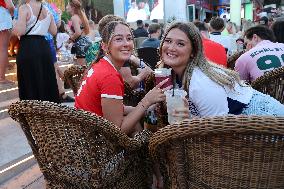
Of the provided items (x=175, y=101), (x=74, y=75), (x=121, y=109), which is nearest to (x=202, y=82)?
(x=175, y=101)

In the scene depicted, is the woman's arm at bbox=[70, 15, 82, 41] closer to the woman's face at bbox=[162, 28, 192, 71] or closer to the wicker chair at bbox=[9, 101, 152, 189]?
the woman's face at bbox=[162, 28, 192, 71]

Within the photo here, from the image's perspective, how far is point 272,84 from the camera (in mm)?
2744

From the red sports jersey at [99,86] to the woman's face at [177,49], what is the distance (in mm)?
312

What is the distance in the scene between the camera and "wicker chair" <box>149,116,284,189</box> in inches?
51.5

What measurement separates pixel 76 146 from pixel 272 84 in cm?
153

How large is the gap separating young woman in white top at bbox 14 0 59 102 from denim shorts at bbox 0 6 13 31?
0.46m

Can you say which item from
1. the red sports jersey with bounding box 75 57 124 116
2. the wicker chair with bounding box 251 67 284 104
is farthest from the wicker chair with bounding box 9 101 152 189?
the wicker chair with bounding box 251 67 284 104

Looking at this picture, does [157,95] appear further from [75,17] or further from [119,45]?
[75,17]

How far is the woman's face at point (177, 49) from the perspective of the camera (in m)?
2.20

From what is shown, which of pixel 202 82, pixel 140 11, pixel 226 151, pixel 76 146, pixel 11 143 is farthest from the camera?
pixel 140 11

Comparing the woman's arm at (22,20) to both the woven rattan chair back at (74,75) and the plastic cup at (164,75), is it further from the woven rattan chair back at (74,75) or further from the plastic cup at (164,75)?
the plastic cup at (164,75)

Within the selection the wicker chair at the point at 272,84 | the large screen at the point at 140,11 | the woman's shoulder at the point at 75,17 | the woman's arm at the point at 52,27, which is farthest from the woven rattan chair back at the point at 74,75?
the large screen at the point at 140,11

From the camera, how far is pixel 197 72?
205cm

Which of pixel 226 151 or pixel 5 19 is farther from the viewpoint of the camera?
pixel 5 19
